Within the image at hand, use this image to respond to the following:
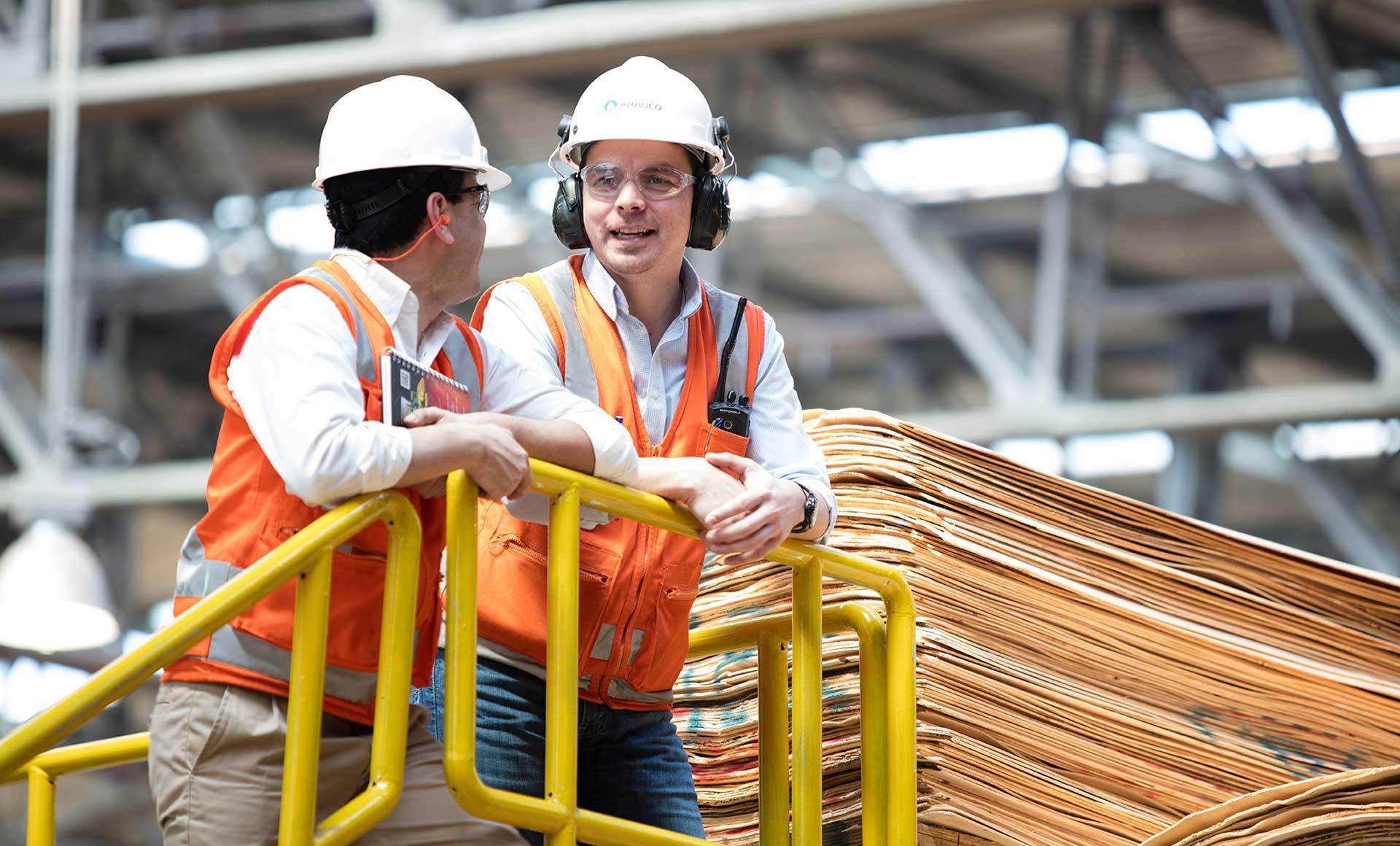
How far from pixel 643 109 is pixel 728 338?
0.51 meters

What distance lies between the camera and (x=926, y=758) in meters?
3.77

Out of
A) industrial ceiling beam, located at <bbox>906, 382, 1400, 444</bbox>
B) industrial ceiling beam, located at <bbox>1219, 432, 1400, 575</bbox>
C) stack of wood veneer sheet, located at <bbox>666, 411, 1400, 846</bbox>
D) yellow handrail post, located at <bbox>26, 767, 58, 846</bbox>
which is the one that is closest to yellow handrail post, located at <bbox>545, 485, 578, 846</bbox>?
yellow handrail post, located at <bbox>26, 767, 58, 846</bbox>

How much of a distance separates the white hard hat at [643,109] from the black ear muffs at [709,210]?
0.30ft

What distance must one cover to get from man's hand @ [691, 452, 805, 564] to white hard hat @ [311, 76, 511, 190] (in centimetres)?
79

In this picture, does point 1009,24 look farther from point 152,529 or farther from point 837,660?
point 152,529

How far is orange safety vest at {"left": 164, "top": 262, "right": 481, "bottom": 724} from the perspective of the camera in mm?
2572

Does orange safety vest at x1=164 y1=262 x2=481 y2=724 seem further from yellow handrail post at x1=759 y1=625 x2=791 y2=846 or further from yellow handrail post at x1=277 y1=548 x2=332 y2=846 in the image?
yellow handrail post at x1=759 y1=625 x2=791 y2=846

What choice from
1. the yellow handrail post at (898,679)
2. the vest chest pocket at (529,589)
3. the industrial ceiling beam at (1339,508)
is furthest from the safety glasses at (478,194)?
the industrial ceiling beam at (1339,508)

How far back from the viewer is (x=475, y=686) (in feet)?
8.60

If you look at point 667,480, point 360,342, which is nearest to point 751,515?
point 667,480

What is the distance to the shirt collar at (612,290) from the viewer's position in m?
3.38

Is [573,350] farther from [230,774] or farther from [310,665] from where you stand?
[230,774]

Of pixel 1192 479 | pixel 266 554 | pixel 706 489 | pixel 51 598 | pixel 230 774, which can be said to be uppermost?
pixel 1192 479

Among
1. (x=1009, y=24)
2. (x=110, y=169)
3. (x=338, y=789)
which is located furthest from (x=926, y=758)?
(x=110, y=169)
